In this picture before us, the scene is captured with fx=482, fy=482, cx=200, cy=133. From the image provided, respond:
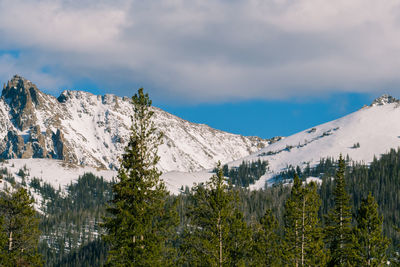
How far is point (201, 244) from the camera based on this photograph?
1577 inches

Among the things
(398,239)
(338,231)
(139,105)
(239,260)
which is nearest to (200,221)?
(239,260)

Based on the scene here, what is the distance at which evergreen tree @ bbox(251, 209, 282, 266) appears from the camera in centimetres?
A: 5284

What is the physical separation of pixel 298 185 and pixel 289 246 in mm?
6906

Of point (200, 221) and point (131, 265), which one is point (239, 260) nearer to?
point (200, 221)

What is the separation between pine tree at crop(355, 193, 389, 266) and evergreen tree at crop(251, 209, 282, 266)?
28.4 feet

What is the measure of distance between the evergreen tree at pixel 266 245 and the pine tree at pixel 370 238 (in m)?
8.67

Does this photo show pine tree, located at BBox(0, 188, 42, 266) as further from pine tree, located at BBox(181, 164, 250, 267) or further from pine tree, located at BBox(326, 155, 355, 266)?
pine tree, located at BBox(326, 155, 355, 266)

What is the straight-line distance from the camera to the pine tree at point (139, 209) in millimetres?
34781

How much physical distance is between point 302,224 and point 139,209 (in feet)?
84.7

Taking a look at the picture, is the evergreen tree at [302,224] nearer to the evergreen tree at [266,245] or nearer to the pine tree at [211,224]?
the evergreen tree at [266,245]

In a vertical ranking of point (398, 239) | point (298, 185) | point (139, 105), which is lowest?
point (398, 239)

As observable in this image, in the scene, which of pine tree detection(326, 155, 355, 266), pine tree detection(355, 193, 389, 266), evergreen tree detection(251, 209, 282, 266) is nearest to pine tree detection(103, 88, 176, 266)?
evergreen tree detection(251, 209, 282, 266)

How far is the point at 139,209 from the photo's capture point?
3550cm

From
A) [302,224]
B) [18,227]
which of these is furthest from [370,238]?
[18,227]
